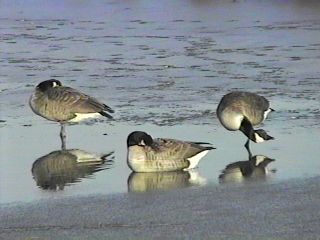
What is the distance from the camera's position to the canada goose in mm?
10352

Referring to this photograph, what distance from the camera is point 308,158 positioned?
958 cm

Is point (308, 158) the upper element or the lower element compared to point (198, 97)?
lower

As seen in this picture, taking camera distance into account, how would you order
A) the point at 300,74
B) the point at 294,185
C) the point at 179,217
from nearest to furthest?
the point at 179,217 < the point at 294,185 < the point at 300,74

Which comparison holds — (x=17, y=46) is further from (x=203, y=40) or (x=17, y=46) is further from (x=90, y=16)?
(x=90, y=16)

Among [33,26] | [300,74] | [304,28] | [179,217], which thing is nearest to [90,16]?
[33,26]

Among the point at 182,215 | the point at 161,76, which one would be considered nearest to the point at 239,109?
the point at 182,215

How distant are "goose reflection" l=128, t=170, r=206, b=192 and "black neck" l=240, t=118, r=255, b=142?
3.90 feet

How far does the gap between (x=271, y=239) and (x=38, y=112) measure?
4768 mm

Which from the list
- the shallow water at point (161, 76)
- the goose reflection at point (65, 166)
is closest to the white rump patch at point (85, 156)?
the goose reflection at point (65, 166)

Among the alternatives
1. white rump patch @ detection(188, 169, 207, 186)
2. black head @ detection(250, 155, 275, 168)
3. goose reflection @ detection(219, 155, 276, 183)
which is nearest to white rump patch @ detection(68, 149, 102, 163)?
white rump patch @ detection(188, 169, 207, 186)

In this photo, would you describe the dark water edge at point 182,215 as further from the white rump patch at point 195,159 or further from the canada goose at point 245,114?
the canada goose at point 245,114

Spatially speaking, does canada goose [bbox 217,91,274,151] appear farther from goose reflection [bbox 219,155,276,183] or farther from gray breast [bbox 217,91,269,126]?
goose reflection [bbox 219,155,276,183]

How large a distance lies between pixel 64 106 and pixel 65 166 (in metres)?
1.58

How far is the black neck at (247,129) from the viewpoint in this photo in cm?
1030
